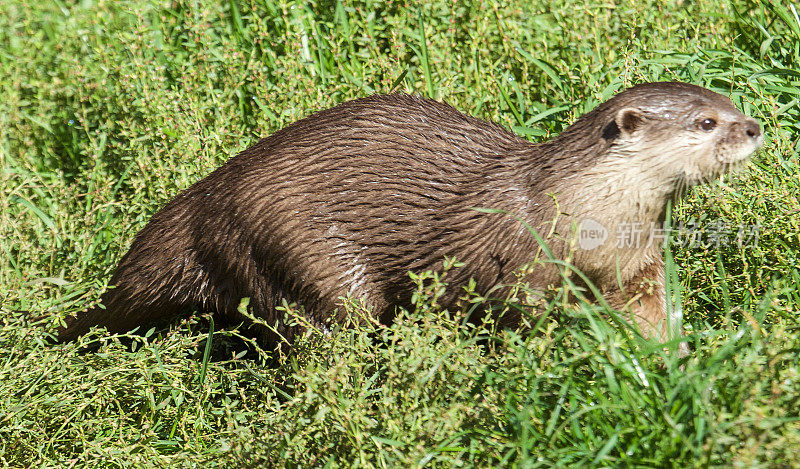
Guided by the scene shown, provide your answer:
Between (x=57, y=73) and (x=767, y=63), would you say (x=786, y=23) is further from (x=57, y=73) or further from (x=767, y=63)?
(x=57, y=73)

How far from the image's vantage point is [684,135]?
231 centimetres

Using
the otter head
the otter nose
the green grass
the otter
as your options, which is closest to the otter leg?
the otter

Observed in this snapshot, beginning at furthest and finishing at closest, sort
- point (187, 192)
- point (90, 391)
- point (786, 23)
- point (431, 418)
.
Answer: point (786, 23) < point (187, 192) < point (90, 391) < point (431, 418)

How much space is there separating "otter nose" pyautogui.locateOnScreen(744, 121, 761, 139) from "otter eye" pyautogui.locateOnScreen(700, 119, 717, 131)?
7 cm

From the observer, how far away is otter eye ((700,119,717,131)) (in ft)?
7.57

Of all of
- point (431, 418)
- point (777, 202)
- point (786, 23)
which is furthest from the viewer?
point (786, 23)

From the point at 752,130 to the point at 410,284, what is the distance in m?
0.97

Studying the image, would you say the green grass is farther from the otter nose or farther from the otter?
the otter nose

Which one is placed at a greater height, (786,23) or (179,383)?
(786,23)

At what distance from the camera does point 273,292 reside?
2648mm

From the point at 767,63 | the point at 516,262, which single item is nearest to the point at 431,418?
the point at 516,262

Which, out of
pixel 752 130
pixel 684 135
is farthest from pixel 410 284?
pixel 752 130

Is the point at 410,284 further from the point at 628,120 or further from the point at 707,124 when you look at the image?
the point at 707,124

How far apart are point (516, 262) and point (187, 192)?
1017 millimetres
